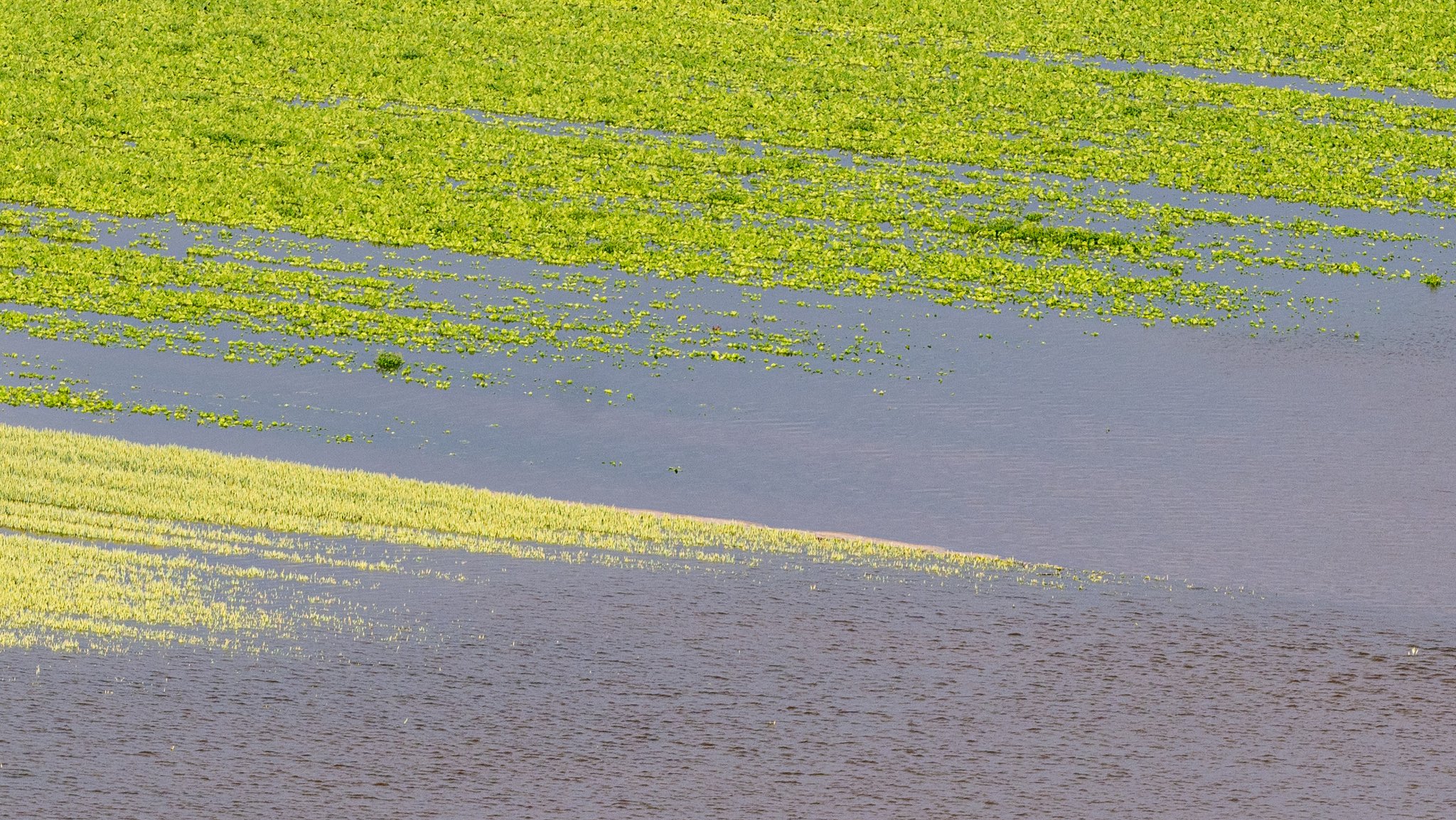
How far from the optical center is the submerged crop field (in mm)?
18484

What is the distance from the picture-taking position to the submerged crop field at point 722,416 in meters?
18.5

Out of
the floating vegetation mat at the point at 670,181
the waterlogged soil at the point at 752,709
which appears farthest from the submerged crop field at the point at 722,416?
the floating vegetation mat at the point at 670,181

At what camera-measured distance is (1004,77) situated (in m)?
57.3

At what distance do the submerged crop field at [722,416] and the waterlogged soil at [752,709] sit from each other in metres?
0.07

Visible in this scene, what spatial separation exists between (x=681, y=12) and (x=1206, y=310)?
31119mm

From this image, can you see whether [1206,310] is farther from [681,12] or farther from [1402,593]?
[681,12]

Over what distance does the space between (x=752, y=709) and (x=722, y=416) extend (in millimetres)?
12224

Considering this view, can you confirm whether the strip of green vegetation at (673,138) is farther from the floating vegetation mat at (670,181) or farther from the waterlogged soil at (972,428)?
the waterlogged soil at (972,428)

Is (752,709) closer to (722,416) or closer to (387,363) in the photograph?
(722,416)

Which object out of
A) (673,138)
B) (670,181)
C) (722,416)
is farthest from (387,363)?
(673,138)

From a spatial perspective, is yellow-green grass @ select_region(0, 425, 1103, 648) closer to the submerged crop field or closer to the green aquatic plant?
the submerged crop field

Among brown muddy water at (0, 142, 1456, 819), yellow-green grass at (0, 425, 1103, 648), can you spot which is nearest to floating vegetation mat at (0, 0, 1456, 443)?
brown muddy water at (0, 142, 1456, 819)

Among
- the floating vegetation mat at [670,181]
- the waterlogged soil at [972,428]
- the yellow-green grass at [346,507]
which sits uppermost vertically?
the floating vegetation mat at [670,181]

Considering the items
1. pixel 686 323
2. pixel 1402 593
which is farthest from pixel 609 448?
pixel 1402 593
